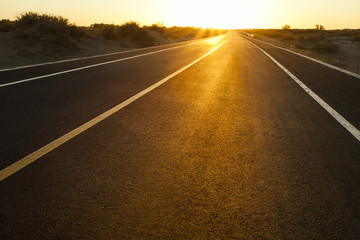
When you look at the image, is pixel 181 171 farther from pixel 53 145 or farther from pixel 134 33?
pixel 134 33

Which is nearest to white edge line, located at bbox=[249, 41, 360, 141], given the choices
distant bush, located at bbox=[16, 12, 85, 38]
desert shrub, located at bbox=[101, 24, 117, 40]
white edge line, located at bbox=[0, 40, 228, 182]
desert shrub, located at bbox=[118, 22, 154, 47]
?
white edge line, located at bbox=[0, 40, 228, 182]

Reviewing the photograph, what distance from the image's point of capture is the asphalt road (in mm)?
1881

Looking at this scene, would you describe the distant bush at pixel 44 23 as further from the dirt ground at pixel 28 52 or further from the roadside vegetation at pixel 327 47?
the roadside vegetation at pixel 327 47

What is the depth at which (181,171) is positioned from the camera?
2588 mm

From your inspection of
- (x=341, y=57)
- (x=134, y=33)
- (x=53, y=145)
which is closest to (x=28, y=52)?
(x=134, y=33)

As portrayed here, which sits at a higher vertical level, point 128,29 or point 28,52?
point 128,29

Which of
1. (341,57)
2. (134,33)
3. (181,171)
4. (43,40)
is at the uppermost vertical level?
(134,33)

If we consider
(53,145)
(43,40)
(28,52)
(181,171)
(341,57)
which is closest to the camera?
(181,171)

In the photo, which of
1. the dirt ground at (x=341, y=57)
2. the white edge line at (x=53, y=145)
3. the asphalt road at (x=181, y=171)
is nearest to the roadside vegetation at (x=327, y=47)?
the dirt ground at (x=341, y=57)

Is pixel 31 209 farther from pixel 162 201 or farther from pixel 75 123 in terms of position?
pixel 75 123

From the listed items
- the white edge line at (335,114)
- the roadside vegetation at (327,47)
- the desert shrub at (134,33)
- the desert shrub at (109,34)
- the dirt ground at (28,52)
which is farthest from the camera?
the desert shrub at (134,33)

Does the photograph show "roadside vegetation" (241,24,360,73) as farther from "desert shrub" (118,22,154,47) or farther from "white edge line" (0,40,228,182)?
"desert shrub" (118,22,154,47)

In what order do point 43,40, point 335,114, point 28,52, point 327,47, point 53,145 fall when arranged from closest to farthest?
point 53,145, point 335,114, point 28,52, point 43,40, point 327,47

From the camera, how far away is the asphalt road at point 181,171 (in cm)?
188
